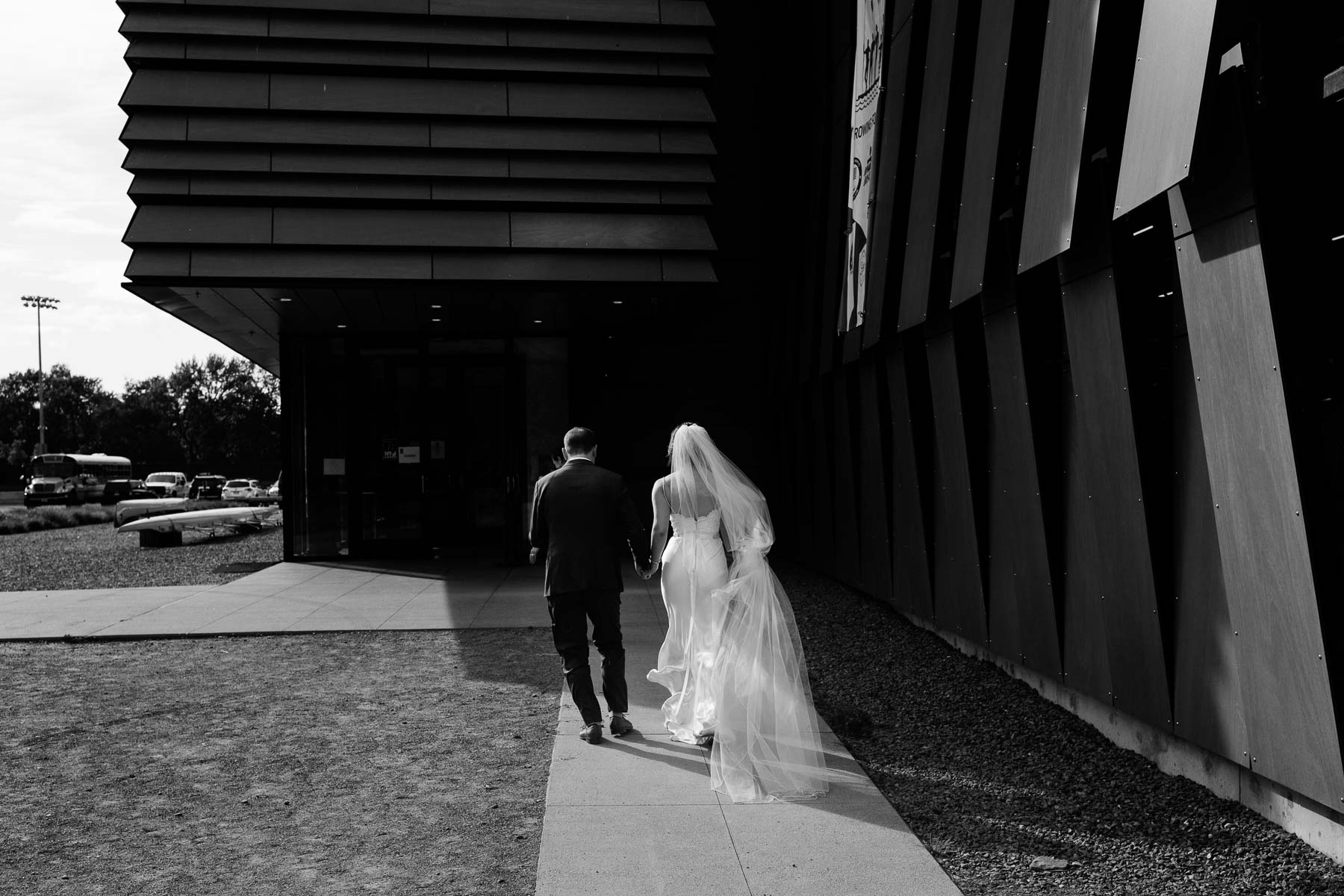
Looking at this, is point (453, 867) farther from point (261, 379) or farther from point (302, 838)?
point (261, 379)

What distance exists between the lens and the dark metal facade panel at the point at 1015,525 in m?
7.50

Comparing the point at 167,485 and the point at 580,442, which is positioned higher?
the point at 580,442

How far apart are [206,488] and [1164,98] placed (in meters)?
70.5

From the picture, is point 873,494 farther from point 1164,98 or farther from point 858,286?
point 1164,98

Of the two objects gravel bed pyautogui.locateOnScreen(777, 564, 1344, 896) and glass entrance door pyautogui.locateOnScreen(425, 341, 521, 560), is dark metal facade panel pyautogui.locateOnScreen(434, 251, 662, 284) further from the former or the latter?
gravel bed pyautogui.locateOnScreen(777, 564, 1344, 896)

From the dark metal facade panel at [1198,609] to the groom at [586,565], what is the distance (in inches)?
121

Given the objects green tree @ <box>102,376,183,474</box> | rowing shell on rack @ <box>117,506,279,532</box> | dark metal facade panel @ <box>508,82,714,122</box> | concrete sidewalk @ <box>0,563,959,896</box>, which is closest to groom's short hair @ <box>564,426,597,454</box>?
concrete sidewalk @ <box>0,563,959,896</box>

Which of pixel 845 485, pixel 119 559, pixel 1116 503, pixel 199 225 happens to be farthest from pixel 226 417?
pixel 1116 503

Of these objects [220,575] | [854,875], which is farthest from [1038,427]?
[220,575]

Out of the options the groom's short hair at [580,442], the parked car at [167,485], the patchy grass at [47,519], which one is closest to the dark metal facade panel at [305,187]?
the groom's short hair at [580,442]

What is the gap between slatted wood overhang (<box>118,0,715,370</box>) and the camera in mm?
14211

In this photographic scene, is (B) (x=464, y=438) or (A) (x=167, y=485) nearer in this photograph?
(B) (x=464, y=438)

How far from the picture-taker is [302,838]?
17.0 feet

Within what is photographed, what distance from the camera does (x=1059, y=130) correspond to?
6793 mm
